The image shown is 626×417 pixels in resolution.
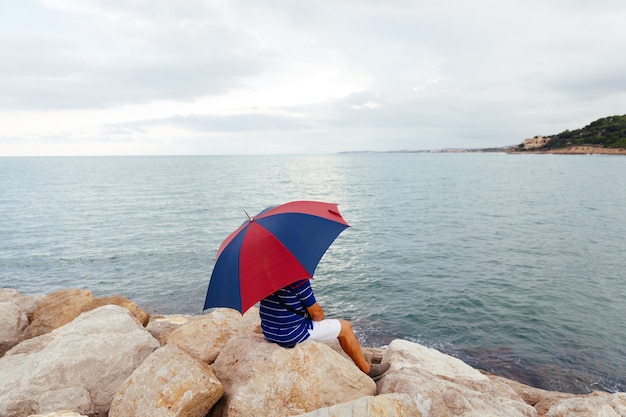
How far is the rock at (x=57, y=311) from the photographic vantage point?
10.7 meters

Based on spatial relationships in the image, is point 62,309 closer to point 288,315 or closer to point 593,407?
point 288,315

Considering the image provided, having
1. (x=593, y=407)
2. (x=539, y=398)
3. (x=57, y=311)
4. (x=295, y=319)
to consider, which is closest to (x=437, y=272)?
(x=539, y=398)

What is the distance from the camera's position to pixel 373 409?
4.79 m

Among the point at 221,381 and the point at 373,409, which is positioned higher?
the point at 373,409

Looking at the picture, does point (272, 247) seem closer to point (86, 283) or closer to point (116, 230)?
point (86, 283)

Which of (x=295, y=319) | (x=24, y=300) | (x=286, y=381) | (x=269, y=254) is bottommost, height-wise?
(x=24, y=300)

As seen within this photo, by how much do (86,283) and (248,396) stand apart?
20.8 metres

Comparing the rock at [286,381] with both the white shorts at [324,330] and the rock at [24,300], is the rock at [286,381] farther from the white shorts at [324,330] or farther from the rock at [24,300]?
the rock at [24,300]

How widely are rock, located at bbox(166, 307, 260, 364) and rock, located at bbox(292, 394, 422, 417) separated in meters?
3.57

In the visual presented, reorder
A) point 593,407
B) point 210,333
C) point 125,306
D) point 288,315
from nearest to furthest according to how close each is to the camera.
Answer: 1. point 288,315
2. point 593,407
3. point 210,333
4. point 125,306

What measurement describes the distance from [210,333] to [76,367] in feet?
8.01

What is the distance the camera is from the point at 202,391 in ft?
18.0

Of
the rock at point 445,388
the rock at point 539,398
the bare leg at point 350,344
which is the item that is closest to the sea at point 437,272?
the rock at point 539,398

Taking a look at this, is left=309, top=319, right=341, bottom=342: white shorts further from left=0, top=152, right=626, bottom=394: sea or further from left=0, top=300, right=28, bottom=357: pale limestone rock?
left=0, top=152, right=626, bottom=394: sea
